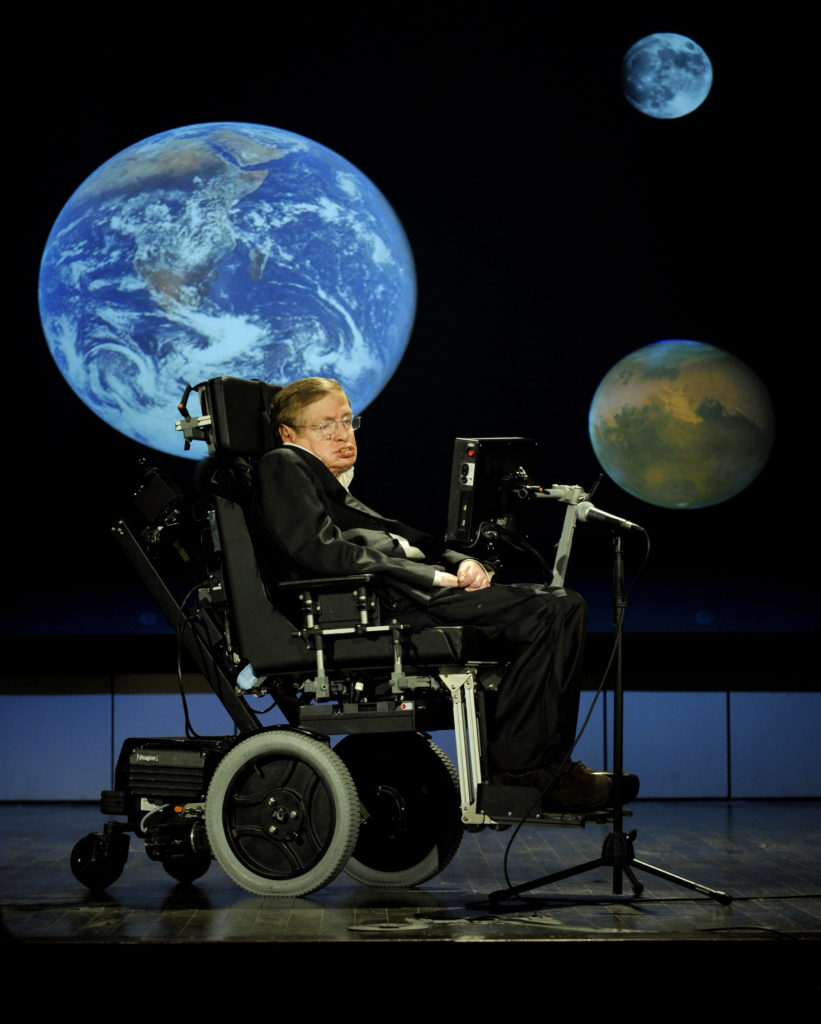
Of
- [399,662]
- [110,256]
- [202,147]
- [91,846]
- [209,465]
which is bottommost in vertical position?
[91,846]

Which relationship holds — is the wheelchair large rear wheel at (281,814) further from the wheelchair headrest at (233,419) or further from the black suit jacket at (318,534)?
the wheelchair headrest at (233,419)

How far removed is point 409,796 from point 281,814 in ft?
1.62

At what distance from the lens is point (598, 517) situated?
10.7 ft

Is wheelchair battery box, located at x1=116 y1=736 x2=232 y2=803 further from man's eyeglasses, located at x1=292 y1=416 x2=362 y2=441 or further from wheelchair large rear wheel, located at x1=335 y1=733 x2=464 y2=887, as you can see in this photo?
man's eyeglasses, located at x1=292 y1=416 x2=362 y2=441

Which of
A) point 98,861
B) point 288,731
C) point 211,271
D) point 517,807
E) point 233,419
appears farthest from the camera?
point 211,271

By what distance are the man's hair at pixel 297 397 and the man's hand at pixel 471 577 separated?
0.67 m

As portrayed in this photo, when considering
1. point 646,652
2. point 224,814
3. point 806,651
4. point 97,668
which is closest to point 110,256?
point 97,668

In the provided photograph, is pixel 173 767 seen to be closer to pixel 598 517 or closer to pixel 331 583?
pixel 331 583

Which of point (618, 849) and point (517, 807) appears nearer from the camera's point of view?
point (517, 807)

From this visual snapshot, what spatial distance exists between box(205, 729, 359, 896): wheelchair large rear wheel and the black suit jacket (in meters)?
0.47

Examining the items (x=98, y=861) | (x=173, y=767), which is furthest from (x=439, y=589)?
(x=98, y=861)

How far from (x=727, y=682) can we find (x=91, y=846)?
410 centimetres

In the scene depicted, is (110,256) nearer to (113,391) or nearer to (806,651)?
(113,391)

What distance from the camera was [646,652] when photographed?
669 centimetres
